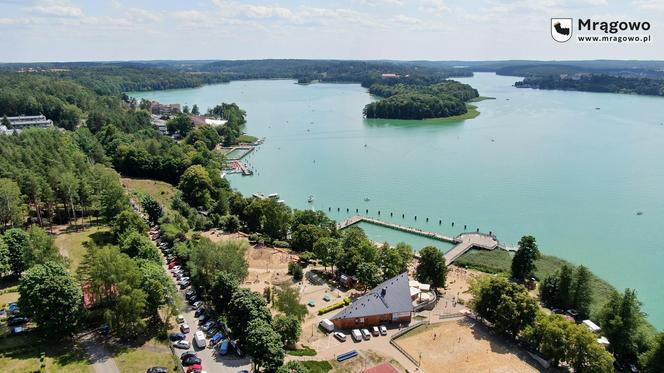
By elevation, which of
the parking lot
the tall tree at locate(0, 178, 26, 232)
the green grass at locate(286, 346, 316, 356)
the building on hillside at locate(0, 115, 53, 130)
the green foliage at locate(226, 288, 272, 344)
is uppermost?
the building on hillside at locate(0, 115, 53, 130)

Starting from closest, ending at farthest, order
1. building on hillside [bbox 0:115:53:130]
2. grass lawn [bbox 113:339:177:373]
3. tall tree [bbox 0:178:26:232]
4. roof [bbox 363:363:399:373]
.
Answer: grass lawn [bbox 113:339:177:373] → roof [bbox 363:363:399:373] → tall tree [bbox 0:178:26:232] → building on hillside [bbox 0:115:53:130]

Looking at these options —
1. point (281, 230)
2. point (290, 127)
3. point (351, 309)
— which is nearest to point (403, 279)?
point (351, 309)

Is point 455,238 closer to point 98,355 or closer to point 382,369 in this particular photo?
point 382,369

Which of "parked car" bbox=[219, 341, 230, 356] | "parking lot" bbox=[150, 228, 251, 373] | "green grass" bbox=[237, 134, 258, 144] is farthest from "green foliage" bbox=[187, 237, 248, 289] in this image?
"green grass" bbox=[237, 134, 258, 144]

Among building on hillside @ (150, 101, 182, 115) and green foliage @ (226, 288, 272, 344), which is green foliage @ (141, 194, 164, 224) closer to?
green foliage @ (226, 288, 272, 344)

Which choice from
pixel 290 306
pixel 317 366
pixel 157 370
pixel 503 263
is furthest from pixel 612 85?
pixel 157 370

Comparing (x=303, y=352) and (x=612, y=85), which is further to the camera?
(x=612, y=85)

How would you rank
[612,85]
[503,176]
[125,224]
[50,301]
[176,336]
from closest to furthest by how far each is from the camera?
[50,301], [176,336], [125,224], [503,176], [612,85]
